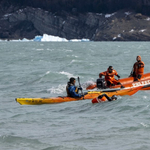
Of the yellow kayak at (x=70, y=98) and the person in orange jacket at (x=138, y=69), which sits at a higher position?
the person in orange jacket at (x=138, y=69)

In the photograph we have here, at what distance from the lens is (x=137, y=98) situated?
61.6 ft

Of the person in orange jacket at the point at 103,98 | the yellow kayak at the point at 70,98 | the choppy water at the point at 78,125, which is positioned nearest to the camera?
the choppy water at the point at 78,125

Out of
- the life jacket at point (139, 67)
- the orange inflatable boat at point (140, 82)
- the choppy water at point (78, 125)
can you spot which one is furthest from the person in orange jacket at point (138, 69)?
the choppy water at point (78, 125)

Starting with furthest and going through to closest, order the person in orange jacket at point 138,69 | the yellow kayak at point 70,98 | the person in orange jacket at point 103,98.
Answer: the person in orange jacket at point 138,69 → the yellow kayak at point 70,98 → the person in orange jacket at point 103,98

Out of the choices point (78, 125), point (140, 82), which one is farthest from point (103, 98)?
point (78, 125)

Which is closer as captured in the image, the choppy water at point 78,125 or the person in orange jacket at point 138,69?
the choppy water at point 78,125

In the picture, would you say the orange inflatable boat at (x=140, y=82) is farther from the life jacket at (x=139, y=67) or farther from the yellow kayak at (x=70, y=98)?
the yellow kayak at (x=70, y=98)

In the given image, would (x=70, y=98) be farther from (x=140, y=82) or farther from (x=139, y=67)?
(x=139, y=67)

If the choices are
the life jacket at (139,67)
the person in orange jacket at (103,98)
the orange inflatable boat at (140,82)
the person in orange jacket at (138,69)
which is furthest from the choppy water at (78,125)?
the life jacket at (139,67)

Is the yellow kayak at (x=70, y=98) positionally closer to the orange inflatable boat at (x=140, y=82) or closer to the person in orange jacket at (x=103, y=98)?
the orange inflatable boat at (x=140, y=82)

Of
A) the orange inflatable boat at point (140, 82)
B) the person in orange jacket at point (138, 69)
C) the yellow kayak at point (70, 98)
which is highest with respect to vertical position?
the person in orange jacket at point (138, 69)

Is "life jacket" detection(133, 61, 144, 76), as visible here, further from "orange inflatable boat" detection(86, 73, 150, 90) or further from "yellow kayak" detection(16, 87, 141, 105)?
"yellow kayak" detection(16, 87, 141, 105)

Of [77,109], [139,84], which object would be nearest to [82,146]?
[77,109]

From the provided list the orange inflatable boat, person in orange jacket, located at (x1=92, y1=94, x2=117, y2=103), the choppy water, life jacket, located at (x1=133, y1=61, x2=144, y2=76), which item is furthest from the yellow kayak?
life jacket, located at (x1=133, y1=61, x2=144, y2=76)
